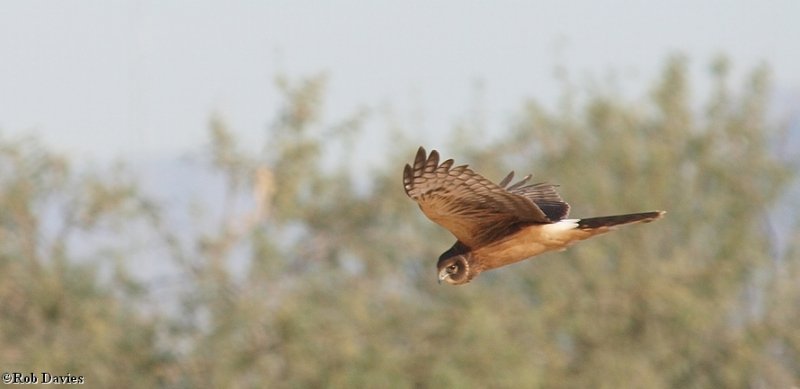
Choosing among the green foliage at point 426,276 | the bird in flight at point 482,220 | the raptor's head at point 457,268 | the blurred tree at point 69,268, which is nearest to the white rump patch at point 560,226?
the bird in flight at point 482,220

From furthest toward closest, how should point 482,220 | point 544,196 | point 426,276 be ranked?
point 426,276
point 544,196
point 482,220

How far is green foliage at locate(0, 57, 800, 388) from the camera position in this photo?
21484mm

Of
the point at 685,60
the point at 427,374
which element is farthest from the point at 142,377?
the point at 685,60

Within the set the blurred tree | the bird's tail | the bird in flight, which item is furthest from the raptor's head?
the blurred tree

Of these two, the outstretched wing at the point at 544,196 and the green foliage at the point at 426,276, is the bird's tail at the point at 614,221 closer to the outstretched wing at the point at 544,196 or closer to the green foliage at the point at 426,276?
the outstretched wing at the point at 544,196

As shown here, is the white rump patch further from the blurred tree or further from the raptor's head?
the blurred tree

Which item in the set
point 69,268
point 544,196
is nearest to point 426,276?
point 69,268

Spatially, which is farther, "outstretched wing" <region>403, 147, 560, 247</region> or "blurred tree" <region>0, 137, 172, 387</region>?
"blurred tree" <region>0, 137, 172, 387</region>

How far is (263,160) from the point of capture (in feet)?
84.4

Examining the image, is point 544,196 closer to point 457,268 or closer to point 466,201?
point 457,268

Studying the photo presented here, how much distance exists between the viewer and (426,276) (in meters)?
25.8

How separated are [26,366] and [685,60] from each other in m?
12.8

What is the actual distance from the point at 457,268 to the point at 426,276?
729 inches

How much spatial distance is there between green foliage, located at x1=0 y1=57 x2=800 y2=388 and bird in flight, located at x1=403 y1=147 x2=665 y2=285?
12.4 meters
